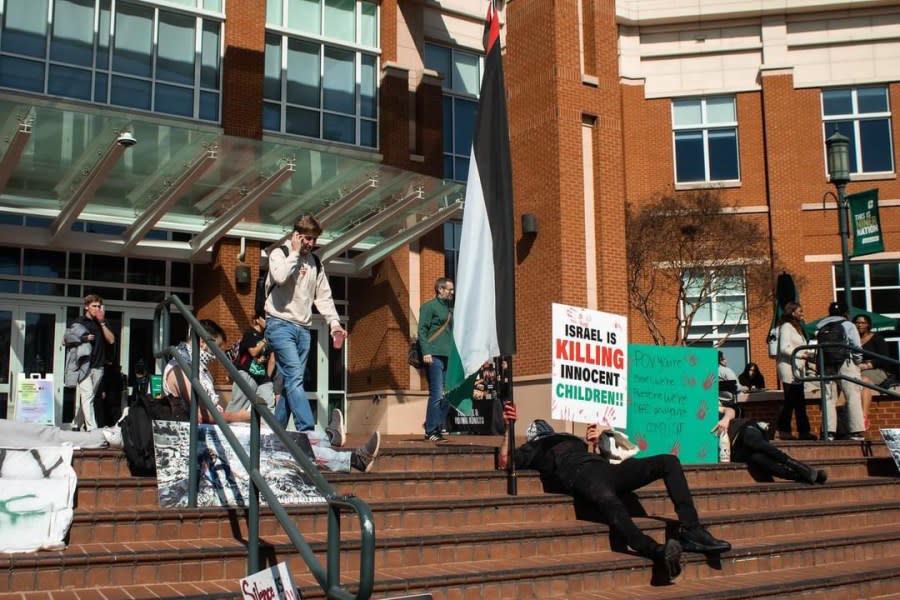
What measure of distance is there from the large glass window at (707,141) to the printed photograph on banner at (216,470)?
2487 centimetres

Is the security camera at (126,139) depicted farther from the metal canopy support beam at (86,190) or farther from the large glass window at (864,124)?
the large glass window at (864,124)

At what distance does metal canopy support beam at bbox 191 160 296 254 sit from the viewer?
15.6m

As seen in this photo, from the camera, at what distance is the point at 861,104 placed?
28969mm

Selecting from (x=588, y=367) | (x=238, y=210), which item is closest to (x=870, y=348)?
(x=588, y=367)

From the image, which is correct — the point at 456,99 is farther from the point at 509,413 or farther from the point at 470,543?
the point at 470,543

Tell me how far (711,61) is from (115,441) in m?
26.8

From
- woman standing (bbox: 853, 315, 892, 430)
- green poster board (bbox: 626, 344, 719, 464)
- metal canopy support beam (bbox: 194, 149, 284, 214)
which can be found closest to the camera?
green poster board (bbox: 626, 344, 719, 464)

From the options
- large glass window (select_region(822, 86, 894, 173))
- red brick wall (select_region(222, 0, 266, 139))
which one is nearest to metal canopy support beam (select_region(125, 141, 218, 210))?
red brick wall (select_region(222, 0, 266, 139))

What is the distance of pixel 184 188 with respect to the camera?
15.2 meters

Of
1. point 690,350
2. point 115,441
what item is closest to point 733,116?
point 690,350

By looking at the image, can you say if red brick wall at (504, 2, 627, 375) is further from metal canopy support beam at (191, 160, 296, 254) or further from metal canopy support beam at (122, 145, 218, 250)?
metal canopy support beam at (122, 145, 218, 250)

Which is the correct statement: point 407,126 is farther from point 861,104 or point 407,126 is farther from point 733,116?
point 861,104

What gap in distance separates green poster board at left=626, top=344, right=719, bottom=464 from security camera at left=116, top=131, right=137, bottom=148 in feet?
27.2

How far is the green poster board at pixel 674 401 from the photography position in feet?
30.2
